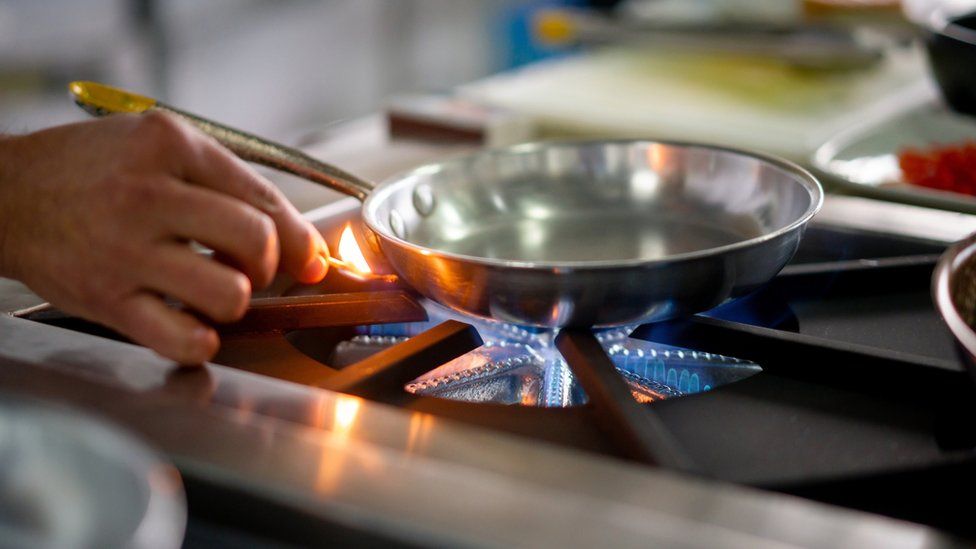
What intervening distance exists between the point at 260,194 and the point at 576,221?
0.75 ft

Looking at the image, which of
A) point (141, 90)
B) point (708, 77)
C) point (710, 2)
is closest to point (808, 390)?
point (708, 77)

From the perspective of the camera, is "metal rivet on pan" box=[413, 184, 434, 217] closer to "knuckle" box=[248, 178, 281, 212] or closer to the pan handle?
the pan handle

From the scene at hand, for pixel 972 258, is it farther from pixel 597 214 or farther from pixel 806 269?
pixel 597 214

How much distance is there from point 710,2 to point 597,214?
123 cm

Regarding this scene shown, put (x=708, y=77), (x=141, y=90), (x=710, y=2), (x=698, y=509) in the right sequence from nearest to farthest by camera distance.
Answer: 1. (x=698, y=509)
2. (x=708, y=77)
3. (x=710, y=2)
4. (x=141, y=90)

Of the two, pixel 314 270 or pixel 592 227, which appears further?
pixel 592 227

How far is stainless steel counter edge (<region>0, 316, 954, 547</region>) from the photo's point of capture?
0.93 ft

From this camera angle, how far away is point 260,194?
0.46m

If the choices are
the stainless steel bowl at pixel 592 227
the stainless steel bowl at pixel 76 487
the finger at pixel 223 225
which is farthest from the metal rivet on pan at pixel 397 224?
the stainless steel bowl at pixel 76 487

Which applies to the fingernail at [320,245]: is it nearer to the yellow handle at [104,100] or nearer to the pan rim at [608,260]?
the pan rim at [608,260]

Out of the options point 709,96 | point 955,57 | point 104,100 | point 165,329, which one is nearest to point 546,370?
point 165,329

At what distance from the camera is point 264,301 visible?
1.66ft

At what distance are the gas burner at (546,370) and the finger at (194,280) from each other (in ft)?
0.34

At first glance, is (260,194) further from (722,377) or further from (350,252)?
(722,377)
